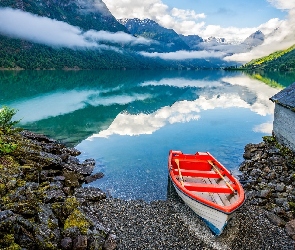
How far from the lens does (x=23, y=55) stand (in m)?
163

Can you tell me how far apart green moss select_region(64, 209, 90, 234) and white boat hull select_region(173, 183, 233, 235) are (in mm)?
4615

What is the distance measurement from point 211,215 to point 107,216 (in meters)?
4.70

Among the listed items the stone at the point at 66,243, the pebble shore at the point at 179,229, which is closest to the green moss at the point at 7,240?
the stone at the point at 66,243

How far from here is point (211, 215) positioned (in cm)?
1214

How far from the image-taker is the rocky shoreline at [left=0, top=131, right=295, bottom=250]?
33.2 feet

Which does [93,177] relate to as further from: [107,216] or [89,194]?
[107,216]

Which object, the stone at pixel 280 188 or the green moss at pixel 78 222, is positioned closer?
the green moss at pixel 78 222

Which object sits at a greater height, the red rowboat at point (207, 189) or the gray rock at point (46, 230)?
the gray rock at point (46, 230)

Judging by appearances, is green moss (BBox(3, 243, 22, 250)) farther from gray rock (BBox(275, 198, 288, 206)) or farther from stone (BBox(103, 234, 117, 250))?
gray rock (BBox(275, 198, 288, 206))

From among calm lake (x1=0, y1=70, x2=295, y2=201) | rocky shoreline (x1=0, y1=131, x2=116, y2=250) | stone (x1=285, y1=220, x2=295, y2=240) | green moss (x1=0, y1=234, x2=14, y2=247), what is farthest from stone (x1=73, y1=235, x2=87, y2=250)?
stone (x1=285, y1=220, x2=295, y2=240)

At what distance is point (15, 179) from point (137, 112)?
3031cm

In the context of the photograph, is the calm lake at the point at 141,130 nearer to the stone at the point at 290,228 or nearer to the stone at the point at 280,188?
the stone at the point at 280,188

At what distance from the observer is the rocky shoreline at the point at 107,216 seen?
1011 cm

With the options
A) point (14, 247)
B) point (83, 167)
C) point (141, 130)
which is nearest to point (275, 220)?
point (14, 247)
